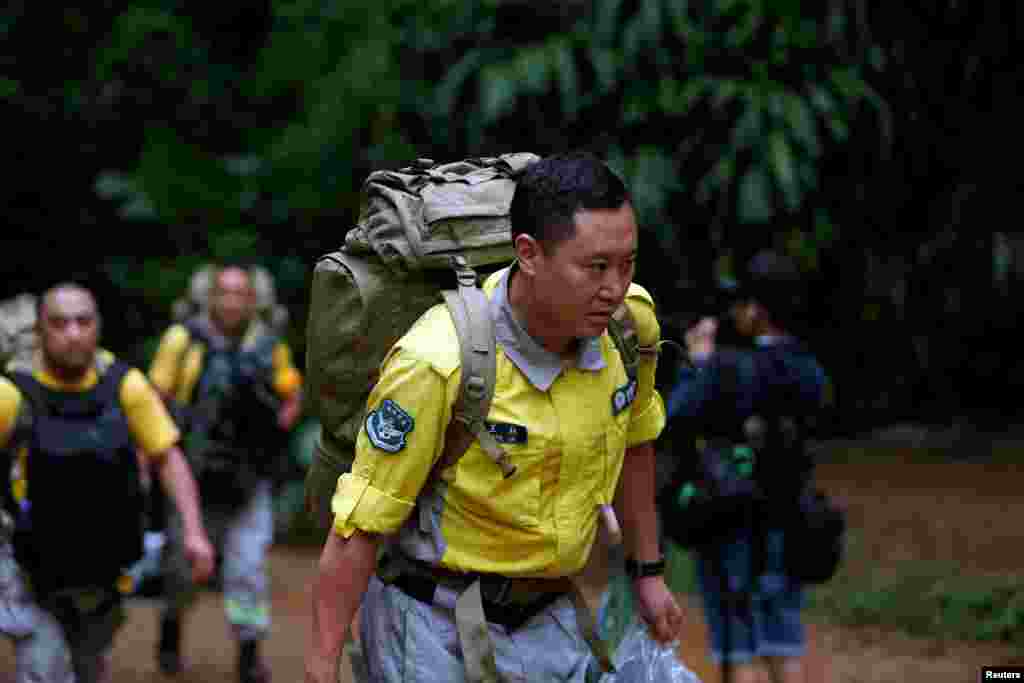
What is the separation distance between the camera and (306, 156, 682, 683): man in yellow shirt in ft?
11.2

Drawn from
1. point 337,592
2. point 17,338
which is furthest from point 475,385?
point 17,338

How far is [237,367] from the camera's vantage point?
8.59 meters

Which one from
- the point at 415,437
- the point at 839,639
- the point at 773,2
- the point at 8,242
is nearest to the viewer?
the point at 415,437

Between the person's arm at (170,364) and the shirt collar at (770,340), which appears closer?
the shirt collar at (770,340)

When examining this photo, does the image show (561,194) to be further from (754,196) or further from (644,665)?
(754,196)

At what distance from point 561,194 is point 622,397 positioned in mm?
594

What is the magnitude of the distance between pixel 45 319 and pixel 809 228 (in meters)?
8.08

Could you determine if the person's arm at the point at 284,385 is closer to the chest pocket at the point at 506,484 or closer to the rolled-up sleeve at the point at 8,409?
the rolled-up sleeve at the point at 8,409

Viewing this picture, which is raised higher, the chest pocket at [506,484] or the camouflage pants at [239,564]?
the chest pocket at [506,484]

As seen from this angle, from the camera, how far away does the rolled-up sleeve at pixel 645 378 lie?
387cm

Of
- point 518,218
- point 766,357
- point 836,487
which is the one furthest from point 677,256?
point 518,218

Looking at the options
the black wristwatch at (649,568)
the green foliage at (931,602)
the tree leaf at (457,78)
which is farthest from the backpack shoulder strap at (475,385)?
the tree leaf at (457,78)

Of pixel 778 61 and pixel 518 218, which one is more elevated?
pixel 518 218

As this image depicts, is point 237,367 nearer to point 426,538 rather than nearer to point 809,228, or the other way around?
point 426,538
